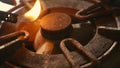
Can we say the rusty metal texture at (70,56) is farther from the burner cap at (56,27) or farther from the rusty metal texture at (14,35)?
the rusty metal texture at (14,35)

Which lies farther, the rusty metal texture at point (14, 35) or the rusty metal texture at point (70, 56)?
the rusty metal texture at point (14, 35)

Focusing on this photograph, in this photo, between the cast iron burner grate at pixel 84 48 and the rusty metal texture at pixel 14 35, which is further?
the rusty metal texture at pixel 14 35

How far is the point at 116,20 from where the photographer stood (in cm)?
154

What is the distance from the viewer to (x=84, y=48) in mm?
1355

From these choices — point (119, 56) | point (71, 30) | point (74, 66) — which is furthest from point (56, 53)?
point (119, 56)

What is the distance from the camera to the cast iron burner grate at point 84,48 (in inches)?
51.4

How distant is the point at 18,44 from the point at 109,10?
66 cm

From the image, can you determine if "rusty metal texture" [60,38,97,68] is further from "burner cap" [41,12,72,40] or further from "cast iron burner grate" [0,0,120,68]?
"burner cap" [41,12,72,40]

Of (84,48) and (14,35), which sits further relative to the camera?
(14,35)

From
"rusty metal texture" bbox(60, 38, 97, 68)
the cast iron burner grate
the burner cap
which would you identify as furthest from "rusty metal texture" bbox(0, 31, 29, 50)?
"rusty metal texture" bbox(60, 38, 97, 68)

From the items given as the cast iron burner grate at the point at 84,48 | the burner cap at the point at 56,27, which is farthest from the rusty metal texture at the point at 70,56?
the burner cap at the point at 56,27

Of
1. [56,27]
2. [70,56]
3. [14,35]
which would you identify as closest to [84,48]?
[70,56]

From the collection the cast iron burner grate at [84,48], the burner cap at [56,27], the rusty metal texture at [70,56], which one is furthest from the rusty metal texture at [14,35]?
the rusty metal texture at [70,56]

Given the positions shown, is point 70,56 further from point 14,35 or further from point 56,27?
point 14,35
